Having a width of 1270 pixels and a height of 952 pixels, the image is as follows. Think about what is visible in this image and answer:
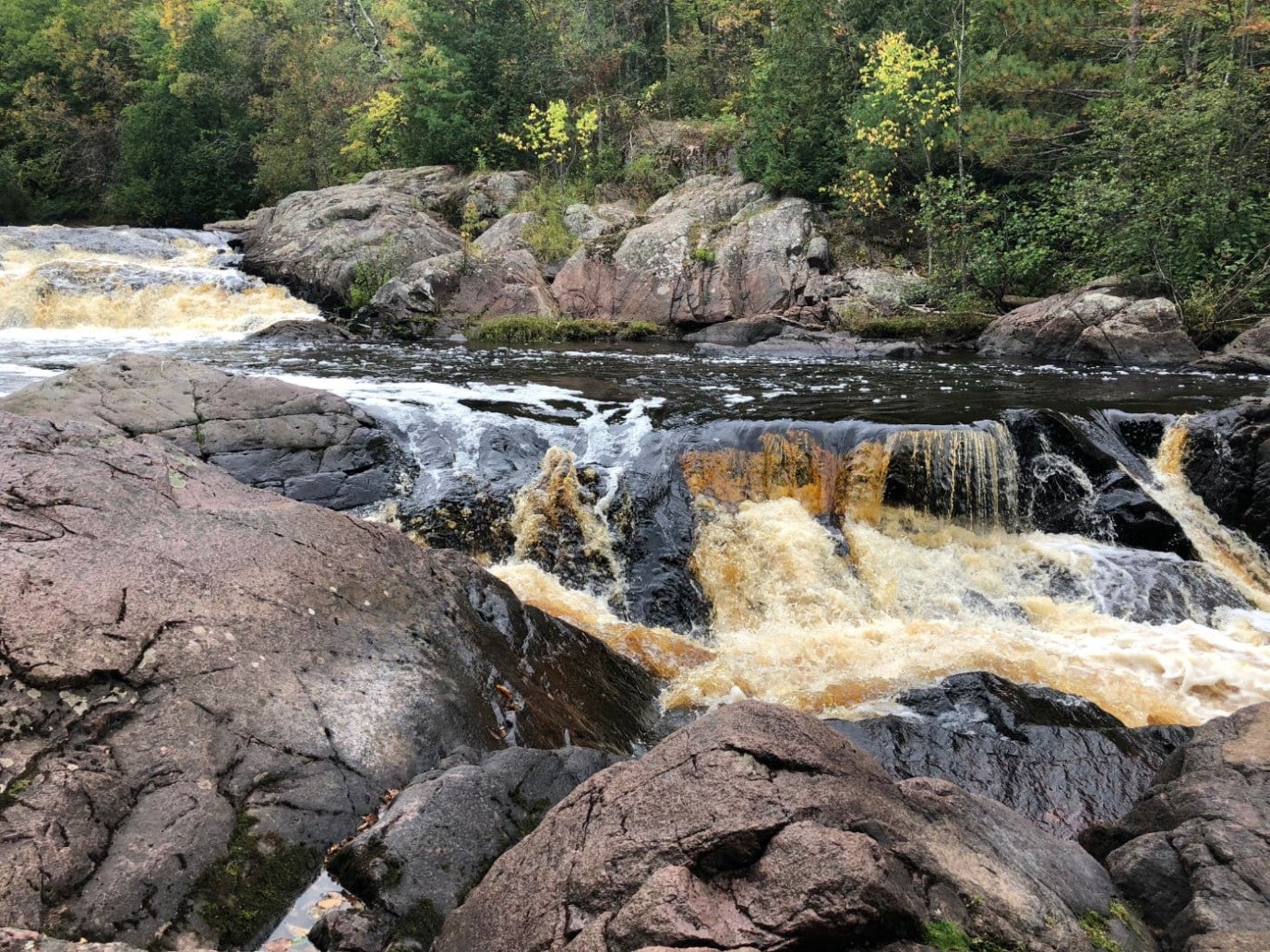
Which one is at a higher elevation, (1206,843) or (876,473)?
(876,473)

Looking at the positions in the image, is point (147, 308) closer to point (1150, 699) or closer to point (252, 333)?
point (252, 333)

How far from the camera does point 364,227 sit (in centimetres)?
2077

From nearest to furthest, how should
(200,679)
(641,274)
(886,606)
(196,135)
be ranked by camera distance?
(200,679) → (886,606) → (641,274) → (196,135)

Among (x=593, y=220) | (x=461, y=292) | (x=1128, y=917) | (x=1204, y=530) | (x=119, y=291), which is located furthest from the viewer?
(x=593, y=220)

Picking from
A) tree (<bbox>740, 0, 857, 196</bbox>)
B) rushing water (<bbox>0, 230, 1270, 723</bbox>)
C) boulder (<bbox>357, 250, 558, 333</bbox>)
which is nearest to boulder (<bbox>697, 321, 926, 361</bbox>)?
rushing water (<bbox>0, 230, 1270, 723</bbox>)

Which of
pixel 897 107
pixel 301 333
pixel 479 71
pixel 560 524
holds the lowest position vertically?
pixel 560 524

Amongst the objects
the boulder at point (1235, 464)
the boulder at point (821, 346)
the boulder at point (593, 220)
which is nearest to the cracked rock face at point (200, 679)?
the boulder at point (1235, 464)

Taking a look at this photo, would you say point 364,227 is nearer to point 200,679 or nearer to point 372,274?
point 372,274

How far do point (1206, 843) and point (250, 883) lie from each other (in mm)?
3559

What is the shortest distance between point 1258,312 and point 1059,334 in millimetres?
3257

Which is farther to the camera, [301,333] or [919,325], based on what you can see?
[301,333]

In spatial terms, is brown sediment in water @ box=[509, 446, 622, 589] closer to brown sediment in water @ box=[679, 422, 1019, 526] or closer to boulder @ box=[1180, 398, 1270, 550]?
brown sediment in water @ box=[679, 422, 1019, 526]

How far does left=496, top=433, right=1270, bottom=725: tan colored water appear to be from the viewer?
594cm

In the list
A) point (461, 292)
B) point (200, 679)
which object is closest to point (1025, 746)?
point (200, 679)
